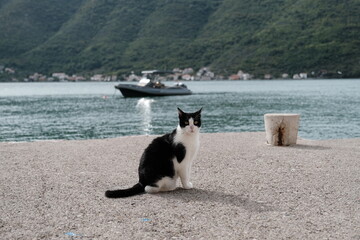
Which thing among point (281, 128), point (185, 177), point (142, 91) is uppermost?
point (281, 128)

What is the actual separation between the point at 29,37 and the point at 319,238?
150m

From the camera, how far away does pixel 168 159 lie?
6.20m

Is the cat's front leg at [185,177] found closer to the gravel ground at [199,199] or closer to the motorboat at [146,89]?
the gravel ground at [199,199]

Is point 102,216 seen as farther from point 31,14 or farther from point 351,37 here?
point 31,14

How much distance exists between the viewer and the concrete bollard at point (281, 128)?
11.3 m

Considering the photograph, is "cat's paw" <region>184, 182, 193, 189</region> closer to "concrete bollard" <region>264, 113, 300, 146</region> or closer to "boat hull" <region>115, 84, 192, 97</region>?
"concrete bollard" <region>264, 113, 300, 146</region>

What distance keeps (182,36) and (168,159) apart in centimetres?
13112

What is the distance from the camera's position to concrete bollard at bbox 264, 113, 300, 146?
444 inches

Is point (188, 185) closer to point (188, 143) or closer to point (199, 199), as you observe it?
point (199, 199)

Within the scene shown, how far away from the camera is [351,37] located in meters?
108

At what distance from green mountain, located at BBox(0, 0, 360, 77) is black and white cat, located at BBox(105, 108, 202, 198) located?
103 meters

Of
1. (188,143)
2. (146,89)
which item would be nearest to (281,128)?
(188,143)

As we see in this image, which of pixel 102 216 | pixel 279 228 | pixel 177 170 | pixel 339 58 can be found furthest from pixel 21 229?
pixel 339 58

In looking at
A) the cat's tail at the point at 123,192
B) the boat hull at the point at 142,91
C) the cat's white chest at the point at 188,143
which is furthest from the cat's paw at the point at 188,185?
the boat hull at the point at 142,91
